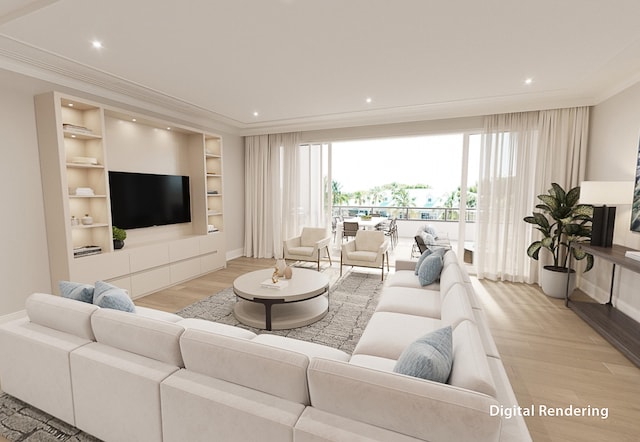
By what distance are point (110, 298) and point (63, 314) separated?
0.25 meters

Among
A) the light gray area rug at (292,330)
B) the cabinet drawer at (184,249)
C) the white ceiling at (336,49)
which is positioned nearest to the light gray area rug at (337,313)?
the light gray area rug at (292,330)

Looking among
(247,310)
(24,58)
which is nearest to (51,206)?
(24,58)

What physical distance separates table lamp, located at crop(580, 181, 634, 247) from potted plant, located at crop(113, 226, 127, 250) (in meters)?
5.65

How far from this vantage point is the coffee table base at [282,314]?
3.16 metres

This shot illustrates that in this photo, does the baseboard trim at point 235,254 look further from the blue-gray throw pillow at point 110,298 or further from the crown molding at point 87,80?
the blue-gray throw pillow at point 110,298

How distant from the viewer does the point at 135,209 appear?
4.32 meters

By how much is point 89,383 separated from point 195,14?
8.47ft

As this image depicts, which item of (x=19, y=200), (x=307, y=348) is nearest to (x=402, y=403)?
(x=307, y=348)

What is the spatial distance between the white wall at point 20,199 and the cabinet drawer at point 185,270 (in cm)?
143

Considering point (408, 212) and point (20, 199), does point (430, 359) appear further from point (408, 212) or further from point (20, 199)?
point (408, 212)

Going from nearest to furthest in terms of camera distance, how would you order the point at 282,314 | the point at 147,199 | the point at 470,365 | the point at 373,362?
the point at 470,365
the point at 373,362
the point at 282,314
the point at 147,199

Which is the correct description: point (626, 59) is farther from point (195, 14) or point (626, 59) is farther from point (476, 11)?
point (195, 14)

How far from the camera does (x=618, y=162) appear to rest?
3.65m

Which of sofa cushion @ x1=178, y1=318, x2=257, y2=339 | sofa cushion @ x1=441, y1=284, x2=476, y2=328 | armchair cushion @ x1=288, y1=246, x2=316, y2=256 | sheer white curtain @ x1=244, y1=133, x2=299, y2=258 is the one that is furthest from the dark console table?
sheer white curtain @ x1=244, y1=133, x2=299, y2=258
